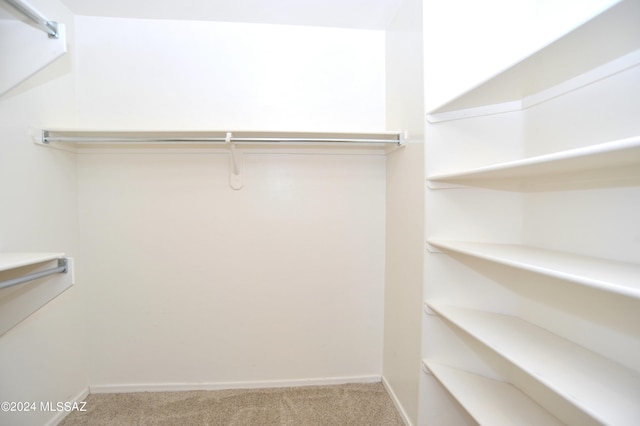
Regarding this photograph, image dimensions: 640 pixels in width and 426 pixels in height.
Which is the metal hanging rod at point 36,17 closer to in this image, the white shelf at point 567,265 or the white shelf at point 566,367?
the white shelf at point 567,265

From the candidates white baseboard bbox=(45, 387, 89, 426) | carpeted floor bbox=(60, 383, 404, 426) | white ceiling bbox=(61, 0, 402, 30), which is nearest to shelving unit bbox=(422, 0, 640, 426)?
A: carpeted floor bbox=(60, 383, 404, 426)

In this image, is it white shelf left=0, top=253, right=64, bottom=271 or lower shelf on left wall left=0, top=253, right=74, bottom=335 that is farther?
lower shelf on left wall left=0, top=253, right=74, bottom=335

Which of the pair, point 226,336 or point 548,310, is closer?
point 548,310

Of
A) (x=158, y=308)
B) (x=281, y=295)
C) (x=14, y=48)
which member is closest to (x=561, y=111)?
(x=281, y=295)

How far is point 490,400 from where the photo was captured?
1.12 m

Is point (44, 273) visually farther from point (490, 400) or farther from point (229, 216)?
point (490, 400)

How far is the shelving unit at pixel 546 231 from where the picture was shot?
0.75m

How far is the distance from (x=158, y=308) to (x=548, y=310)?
2210 mm

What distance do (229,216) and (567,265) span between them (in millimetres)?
1723

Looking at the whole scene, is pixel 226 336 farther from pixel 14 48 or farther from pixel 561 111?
pixel 561 111

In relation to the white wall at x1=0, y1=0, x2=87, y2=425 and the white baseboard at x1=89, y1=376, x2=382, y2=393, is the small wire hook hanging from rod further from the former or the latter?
the white baseboard at x1=89, y1=376, x2=382, y2=393

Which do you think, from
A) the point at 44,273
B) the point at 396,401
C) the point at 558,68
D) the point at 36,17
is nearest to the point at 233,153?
the point at 36,17

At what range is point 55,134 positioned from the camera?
1499 mm

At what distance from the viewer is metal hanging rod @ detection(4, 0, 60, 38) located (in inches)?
37.0
